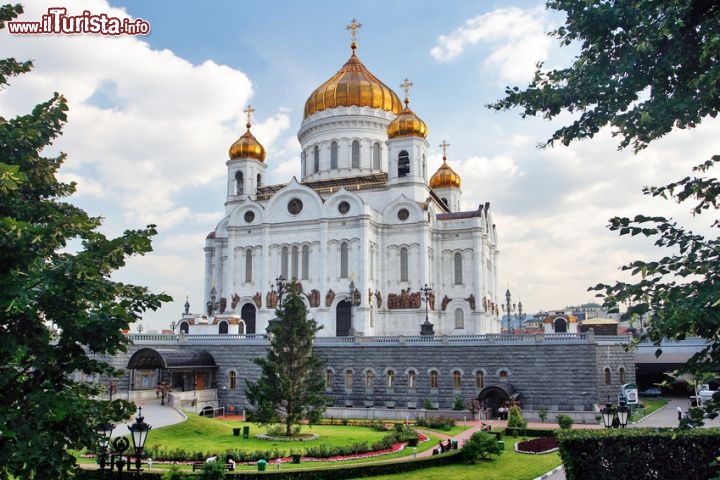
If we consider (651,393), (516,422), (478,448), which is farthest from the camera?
(651,393)

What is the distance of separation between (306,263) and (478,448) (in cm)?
3047

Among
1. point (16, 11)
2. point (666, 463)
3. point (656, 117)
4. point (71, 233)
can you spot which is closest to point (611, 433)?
point (666, 463)

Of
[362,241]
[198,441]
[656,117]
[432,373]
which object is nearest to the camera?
[656,117]

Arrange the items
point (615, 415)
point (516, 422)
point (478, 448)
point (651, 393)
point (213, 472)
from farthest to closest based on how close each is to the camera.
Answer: point (651, 393) → point (516, 422) → point (478, 448) → point (615, 415) → point (213, 472)

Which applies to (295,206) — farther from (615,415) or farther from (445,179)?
(615,415)

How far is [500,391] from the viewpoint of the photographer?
33969 millimetres

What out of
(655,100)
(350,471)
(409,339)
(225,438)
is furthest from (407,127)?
(655,100)

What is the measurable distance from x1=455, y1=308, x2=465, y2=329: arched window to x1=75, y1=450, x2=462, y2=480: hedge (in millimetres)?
29308

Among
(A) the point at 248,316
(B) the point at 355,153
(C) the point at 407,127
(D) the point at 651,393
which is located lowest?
(D) the point at 651,393

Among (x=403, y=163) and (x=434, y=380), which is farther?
(x=403, y=163)

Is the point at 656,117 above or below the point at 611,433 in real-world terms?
above

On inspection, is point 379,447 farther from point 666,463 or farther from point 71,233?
point 71,233

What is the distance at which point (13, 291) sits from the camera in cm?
856

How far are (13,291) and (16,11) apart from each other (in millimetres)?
5432
